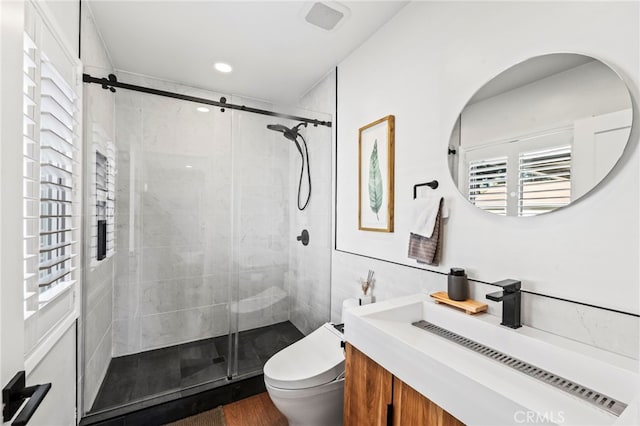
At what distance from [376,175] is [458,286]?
875 mm

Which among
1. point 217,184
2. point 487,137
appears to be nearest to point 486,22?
point 487,137

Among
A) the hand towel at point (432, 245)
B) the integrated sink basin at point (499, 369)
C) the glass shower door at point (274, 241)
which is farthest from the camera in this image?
the glass shower door at point (274, 241)

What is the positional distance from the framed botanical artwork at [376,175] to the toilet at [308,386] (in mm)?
831

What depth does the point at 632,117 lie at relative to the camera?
0.86m

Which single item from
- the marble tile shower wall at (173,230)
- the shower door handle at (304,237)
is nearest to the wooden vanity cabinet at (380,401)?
the shower door handle at (304,237)

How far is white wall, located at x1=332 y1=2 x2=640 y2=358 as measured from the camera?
34.5 inches

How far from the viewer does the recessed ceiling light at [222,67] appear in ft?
7.52

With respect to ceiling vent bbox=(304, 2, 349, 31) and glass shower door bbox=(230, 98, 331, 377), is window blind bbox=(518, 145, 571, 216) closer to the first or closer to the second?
ceiling vent bbox=(304, 2, 349, 31)

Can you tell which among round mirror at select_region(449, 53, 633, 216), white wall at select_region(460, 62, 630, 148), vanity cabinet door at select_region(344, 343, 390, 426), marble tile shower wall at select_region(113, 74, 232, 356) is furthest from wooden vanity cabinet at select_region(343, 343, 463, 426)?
marble tile shower wall at select_region(113, 74, 232, 356)

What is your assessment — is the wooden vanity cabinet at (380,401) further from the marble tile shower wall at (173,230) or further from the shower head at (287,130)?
the shower head at (287,130)

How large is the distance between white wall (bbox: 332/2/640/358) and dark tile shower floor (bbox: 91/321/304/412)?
2.74 feet

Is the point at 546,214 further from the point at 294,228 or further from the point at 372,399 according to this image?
the point at 294,228

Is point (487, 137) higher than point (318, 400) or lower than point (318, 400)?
higher

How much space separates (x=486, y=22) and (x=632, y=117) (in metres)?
0.70
